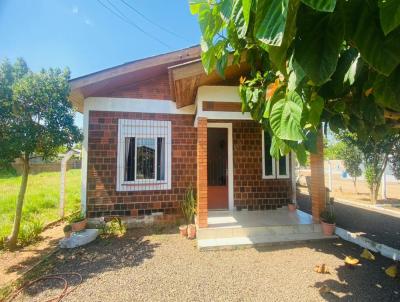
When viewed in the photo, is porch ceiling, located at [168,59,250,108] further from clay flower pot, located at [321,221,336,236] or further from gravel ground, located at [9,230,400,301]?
clay flower pot, located at [321,221,336,236]

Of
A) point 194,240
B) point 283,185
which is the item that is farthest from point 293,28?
point 283,185

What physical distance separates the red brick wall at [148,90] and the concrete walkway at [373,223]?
252 inches

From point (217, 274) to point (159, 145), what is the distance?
4.04 metres

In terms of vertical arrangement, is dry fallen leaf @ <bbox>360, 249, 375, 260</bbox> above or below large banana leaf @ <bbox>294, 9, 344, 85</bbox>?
below

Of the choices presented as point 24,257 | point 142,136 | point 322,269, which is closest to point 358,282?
point 322,269

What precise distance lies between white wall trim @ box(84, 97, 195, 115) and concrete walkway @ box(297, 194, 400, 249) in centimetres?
563

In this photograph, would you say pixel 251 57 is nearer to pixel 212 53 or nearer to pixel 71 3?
pixel 212 53

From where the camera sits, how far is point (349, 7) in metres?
0.74

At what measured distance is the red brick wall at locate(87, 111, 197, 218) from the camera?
6.44 meters

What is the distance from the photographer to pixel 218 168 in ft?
26.6

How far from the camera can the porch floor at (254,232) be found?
5.14m

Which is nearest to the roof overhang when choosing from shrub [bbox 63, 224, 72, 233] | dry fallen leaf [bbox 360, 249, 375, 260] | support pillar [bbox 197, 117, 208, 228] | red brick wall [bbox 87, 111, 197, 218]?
red brick wall [bbox 87, 111, 197, 218]

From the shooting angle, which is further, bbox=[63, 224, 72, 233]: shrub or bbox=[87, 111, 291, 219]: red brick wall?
bbox=[87, 111, 291, 219]: red brick wall

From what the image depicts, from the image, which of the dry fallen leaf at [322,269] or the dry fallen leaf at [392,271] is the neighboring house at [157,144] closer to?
the dry fallen leaf at [322,269]
